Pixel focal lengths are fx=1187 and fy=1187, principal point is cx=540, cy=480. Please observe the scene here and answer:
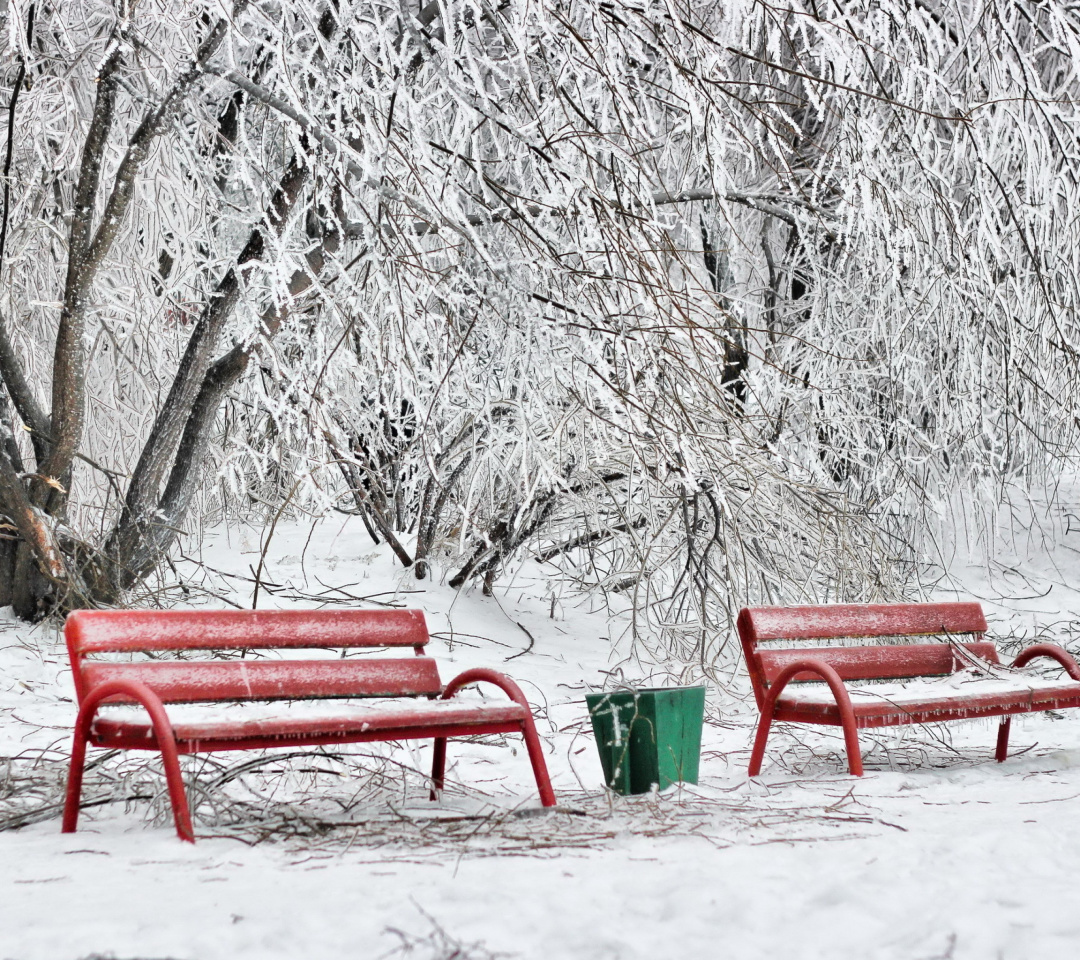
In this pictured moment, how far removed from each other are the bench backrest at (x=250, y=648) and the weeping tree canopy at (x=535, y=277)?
898 mm

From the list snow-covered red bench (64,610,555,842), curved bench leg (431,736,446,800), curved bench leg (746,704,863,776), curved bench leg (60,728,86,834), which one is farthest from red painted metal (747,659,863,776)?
curved bench leg (60,728,86,834)

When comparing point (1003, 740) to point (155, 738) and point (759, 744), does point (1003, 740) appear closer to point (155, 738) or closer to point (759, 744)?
point (759, 744)

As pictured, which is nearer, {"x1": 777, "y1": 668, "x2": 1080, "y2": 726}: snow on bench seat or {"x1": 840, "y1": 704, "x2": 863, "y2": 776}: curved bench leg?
{"x1": 840, "y1": 704, "x2": 863, "y2": 776}: curved bench leg

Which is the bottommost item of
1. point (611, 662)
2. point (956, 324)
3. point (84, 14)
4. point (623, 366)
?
point (611, 662)

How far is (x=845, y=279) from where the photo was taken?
725 centimetres

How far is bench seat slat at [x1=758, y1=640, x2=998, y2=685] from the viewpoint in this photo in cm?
425

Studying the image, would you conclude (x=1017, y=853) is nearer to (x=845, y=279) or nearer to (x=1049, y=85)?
(x=845, y=279)

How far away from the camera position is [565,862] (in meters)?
2.56

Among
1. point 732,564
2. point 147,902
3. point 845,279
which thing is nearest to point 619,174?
point 732,564

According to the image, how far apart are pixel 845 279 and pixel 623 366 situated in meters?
3.20

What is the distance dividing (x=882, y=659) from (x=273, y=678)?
2.38m

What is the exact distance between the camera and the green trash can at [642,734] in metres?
3.59

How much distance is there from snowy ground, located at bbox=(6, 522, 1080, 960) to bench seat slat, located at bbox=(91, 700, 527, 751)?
23 cm

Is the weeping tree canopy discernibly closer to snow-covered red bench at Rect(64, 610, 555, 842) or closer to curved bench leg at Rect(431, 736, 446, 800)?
snow-covered red bench at Rect(64, 610, 555, 842)
